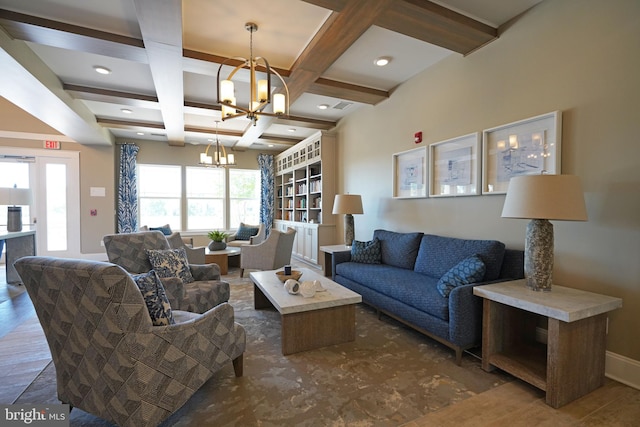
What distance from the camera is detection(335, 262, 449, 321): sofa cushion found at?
231 centimetres

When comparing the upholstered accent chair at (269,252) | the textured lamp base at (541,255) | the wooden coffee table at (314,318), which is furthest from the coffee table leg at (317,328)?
the upholstered accent chair at (269,252)

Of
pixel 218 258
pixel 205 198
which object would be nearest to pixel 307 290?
pixel 218 258

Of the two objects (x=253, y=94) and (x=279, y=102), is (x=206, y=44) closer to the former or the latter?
(x=253, y=94)

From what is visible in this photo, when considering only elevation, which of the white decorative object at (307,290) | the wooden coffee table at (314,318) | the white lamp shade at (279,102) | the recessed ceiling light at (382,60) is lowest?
the wooden coffee table at (314,318)

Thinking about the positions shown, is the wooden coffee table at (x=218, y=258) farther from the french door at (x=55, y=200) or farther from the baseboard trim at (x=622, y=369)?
the baseboard trim at (x=622, y=369)

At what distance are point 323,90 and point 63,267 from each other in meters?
3.27

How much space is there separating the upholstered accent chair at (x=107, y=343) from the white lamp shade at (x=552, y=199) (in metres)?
2.21

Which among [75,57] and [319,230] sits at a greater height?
[75,57]

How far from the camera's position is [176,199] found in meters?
7.14

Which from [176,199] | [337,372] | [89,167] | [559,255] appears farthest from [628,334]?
[89,167]

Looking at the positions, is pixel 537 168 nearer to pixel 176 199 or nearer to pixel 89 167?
pixel 176 199

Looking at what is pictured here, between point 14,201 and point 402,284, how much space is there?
515cm

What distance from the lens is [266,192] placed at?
7.70 metres

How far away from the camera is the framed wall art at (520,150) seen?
2.28 m
